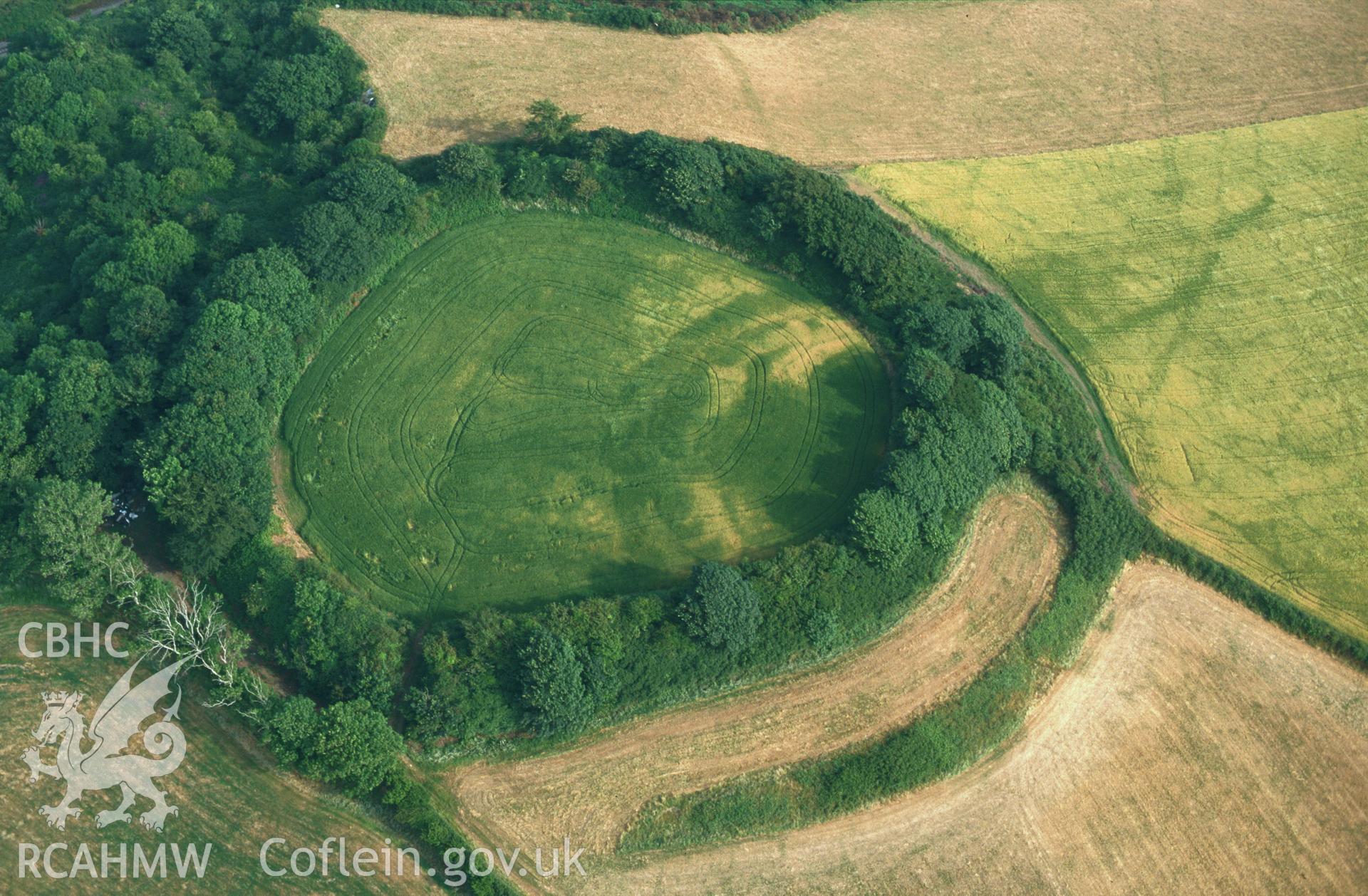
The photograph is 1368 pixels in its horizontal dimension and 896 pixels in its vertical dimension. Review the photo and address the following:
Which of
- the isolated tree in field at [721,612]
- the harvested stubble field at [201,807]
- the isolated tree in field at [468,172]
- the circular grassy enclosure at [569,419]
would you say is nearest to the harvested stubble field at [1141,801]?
the isolated tree in field at [721,612]

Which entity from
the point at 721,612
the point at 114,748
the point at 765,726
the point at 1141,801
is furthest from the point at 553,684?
the point at 1141,801

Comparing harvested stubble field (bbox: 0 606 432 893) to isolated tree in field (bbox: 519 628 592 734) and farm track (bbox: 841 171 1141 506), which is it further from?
farm track (bbox: 841 171 1141 506)

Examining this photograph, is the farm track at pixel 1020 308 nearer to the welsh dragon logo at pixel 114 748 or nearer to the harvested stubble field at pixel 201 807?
the harvested stubble field at pixel 201 807

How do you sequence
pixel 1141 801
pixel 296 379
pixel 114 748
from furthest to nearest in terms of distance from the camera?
pixel 296 379
pixel 1141 801
pixel 114 748

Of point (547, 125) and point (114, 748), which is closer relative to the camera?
point (114, 748)

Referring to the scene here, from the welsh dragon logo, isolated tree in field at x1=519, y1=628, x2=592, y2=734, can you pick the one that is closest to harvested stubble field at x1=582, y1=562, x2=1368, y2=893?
isolated tree in field at x1=519, y1=628, x2=592, y2=734

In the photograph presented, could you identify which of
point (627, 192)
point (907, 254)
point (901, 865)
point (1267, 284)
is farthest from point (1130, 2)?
point (901, 865)

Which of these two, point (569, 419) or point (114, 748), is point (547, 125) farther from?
point (114, 748)
